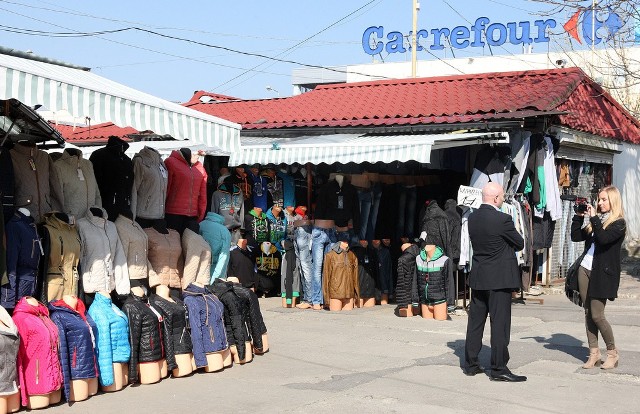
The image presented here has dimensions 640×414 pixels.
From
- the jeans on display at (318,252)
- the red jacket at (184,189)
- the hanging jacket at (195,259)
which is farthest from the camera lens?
the jeans on display at (318,252)

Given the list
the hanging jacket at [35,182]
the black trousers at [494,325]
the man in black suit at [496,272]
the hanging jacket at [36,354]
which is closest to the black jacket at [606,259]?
the man in black suit at [496,272]

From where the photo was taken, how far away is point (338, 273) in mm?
12680

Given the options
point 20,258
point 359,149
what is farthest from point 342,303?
point 20,258

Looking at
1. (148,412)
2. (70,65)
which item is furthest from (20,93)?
(148,412)

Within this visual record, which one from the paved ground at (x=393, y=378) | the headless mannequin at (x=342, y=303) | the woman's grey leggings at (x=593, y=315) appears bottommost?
the paved ground at (x=393, y=378)

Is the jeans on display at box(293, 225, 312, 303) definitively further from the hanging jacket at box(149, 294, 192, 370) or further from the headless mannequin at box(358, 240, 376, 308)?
the hanging jacket at box(149, 294, 192, 370)

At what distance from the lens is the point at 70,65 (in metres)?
8.77

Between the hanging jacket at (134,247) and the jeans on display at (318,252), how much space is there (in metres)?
4.80

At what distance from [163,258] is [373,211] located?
5.72m

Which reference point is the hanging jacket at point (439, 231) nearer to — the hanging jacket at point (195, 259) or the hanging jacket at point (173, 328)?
the hanging jacket at point (195, 259)

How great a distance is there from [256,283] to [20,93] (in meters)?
7.56

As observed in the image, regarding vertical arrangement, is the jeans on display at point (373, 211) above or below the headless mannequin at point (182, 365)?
above

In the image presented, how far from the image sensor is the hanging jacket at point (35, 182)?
25.0 ft

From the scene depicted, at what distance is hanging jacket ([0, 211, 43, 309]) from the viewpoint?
23.1 ft
